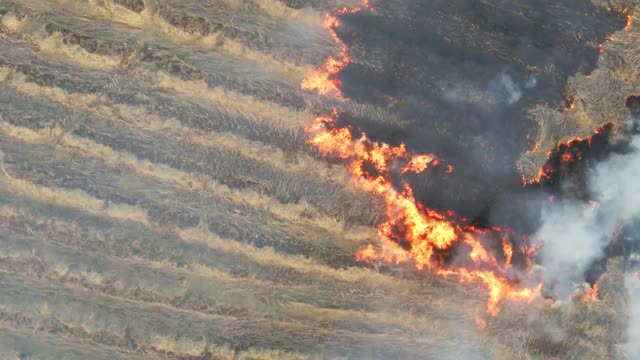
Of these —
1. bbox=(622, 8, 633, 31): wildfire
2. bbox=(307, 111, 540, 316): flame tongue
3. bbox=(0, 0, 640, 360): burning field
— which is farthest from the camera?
bbox=(622, 8, 633, 31): wildfire

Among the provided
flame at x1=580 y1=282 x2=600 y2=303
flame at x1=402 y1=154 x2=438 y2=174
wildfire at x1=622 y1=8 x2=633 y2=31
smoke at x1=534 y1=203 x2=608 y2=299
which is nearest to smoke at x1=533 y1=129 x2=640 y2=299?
smoke at x1=534 y1=203 x2=608 y2=299

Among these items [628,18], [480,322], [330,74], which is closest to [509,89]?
[628,18]

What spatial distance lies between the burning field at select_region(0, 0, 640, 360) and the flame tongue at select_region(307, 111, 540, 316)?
0.10 feet

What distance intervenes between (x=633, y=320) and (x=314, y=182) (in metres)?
4.79

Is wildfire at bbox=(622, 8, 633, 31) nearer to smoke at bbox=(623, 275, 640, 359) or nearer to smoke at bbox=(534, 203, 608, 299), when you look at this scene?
smoke at bbox=(534, 203, 608, 299)

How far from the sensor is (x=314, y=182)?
6.89 m

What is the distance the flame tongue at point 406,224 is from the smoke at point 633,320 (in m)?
1.67

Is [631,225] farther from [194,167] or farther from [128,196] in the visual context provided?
[128,196]

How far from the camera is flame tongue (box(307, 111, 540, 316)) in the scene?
22.6 feet

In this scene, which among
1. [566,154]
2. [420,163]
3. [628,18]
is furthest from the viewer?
[628,18]

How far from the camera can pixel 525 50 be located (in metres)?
7.17

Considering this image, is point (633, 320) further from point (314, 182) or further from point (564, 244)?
point (314, 182)

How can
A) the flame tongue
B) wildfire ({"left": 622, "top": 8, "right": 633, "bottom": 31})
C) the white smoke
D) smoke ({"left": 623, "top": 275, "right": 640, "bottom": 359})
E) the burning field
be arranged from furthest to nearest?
1. wildfire ({"left": 622, "top": 8, "right": 633, "bottom": 31})
2. smoke ({"left": 623, "top": 275, "right": 640, "bottom": 359})
3. the white smoke
4. the flame tongue
5. the burning field

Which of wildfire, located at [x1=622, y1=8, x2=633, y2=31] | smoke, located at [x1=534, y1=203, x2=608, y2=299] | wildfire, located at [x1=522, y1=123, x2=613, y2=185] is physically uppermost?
wildfire, located at [x1=622, y1=8, x2=633, y2=31]
